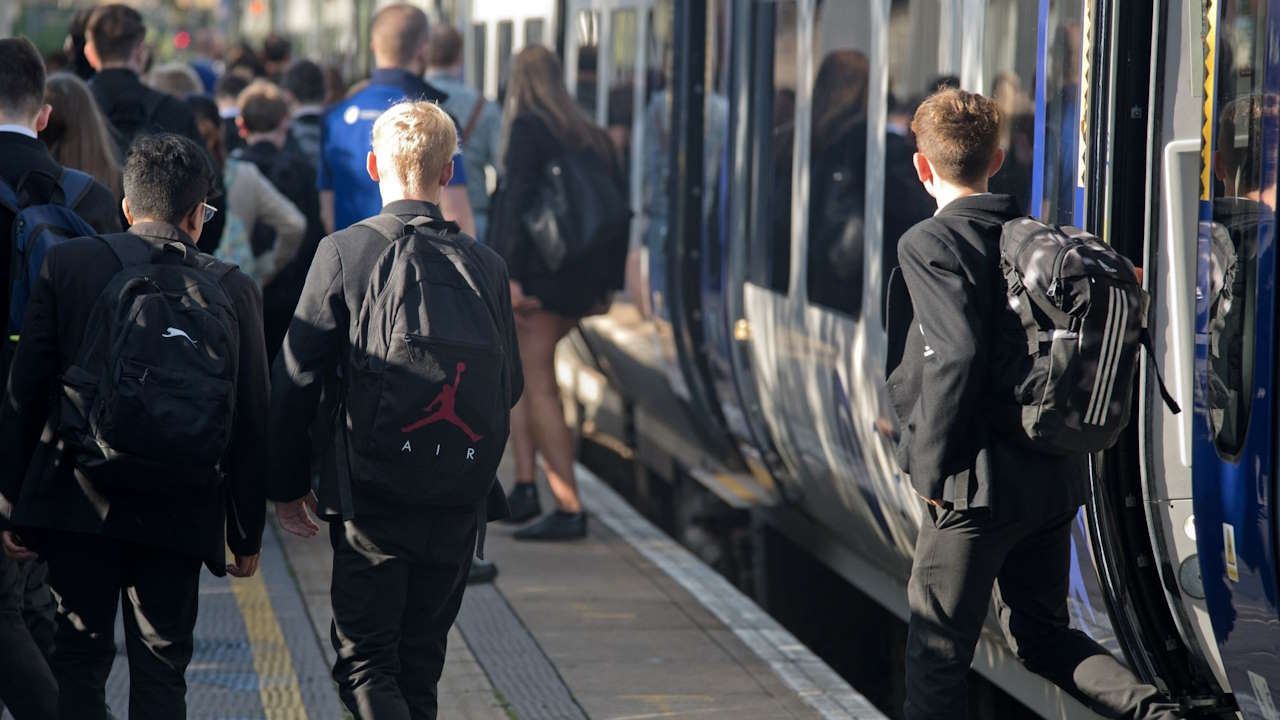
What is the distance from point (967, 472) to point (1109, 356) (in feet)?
1.28

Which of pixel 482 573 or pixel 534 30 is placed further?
pixel 534 30

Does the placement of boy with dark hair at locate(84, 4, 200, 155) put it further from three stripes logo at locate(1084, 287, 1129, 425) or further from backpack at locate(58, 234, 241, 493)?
three stripes logo at locate(1084, 287, 1129, 425)

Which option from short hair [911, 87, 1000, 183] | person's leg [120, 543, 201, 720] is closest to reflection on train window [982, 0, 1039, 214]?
short hair [911, 87, 1000, 183]

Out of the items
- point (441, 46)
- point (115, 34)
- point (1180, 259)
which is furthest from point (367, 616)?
point (441, 46)

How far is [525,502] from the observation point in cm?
783

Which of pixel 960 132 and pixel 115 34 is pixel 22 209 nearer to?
pixel 960 132

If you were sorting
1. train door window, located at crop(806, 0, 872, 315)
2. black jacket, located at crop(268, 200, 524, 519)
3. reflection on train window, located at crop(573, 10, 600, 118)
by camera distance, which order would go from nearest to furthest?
1. black jacket, located at crop(268, 200, 524, 519)
2. train door window, located at crop(806, 0, 872, 315)
3. reflection on train window, located at crop(573, 10, 600, 118)

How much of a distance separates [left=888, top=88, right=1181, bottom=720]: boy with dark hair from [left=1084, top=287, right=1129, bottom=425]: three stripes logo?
0.71 ft

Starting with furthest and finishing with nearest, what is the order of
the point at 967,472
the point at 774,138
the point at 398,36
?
the point at 774,138, the point at 398,36, the point at 967,472

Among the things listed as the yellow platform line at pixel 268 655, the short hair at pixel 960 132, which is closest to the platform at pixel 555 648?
the yellow platform line at pixel 268 655

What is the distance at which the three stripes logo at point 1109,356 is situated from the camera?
3.66 meters

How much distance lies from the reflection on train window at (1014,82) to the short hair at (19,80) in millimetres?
2237

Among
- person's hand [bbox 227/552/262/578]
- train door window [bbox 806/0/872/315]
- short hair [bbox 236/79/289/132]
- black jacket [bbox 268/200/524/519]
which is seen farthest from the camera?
short hair [bbox 236/79/289/132]

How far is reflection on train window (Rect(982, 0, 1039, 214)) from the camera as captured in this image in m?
4.48
